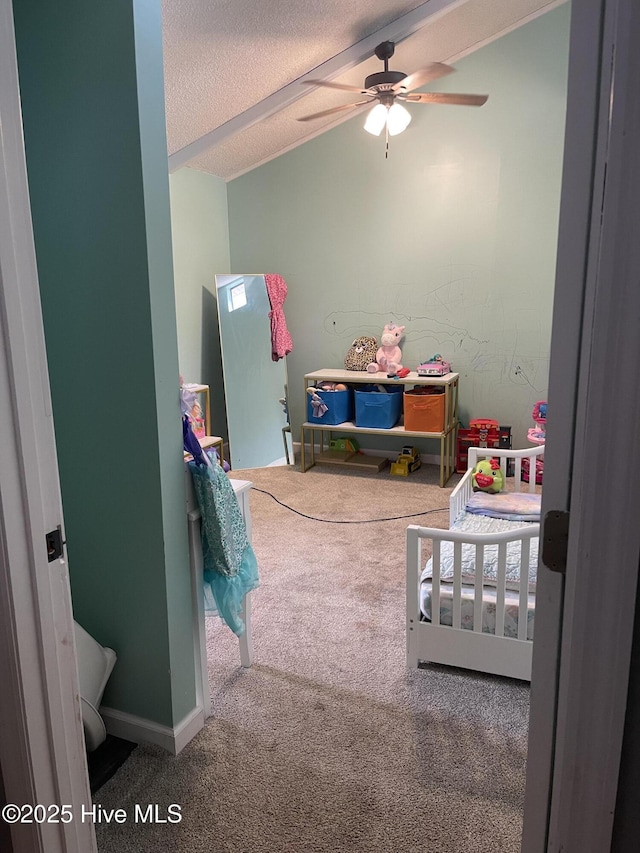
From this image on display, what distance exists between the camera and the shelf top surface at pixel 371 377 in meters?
4.52

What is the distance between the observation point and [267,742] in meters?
1.91

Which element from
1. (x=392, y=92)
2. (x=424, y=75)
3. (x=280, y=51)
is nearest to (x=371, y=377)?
(x=392, y=92)

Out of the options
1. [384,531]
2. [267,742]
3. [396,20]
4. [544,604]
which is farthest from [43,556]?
[396,20]

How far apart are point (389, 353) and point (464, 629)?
2.97m

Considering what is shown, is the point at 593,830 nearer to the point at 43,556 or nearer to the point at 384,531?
the point at 43,556

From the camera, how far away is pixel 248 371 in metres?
4.98

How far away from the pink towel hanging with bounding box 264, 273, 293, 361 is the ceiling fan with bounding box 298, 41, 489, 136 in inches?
61.9

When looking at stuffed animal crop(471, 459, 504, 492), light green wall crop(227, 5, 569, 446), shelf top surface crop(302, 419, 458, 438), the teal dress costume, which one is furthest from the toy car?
the teal dress costume

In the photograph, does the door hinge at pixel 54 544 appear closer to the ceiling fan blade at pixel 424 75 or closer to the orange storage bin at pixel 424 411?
the ceiling fan blade at pixel 424 75

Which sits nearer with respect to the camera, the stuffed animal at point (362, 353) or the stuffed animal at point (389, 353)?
the stuffed animal at point (389, 353)

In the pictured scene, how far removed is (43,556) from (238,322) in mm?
4018

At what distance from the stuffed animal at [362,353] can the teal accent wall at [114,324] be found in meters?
3.29

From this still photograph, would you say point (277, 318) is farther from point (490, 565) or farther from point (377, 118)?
point (490, 565)

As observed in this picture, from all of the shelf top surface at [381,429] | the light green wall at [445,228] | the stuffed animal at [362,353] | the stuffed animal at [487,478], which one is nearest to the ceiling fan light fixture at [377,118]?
the light green wall at [445,228]
